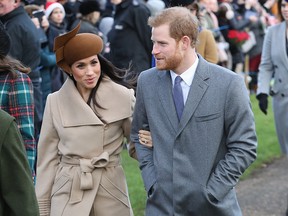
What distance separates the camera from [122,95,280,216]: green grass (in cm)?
903

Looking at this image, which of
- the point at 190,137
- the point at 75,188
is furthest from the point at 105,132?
the point at 190,137

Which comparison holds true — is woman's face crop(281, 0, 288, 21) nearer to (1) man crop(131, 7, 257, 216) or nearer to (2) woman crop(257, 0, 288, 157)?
(2) woman crop(257, 0, 288, 157)

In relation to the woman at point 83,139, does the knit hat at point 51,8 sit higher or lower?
lower

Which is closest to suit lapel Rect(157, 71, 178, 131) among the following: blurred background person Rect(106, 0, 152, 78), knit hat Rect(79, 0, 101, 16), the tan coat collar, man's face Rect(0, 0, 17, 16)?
the tan coat collar

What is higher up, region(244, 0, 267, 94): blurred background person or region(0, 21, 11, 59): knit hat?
region(0, 21, 11, 59): knit hat

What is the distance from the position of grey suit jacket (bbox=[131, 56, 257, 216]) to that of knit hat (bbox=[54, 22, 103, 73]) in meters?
0.78

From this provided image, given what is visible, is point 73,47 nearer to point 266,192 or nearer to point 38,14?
point 266,192

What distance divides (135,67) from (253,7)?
962 centimetres

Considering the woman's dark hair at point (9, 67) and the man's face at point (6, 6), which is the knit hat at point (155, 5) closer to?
the man's face at point (6, 6)

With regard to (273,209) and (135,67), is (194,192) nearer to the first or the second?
(273,209)

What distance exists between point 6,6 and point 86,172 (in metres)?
3.69

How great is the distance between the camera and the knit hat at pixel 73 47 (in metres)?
5.71

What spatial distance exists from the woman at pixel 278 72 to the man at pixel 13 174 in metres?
4.94

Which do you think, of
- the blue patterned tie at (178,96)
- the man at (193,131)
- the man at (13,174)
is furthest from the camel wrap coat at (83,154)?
the man at (13,174)
